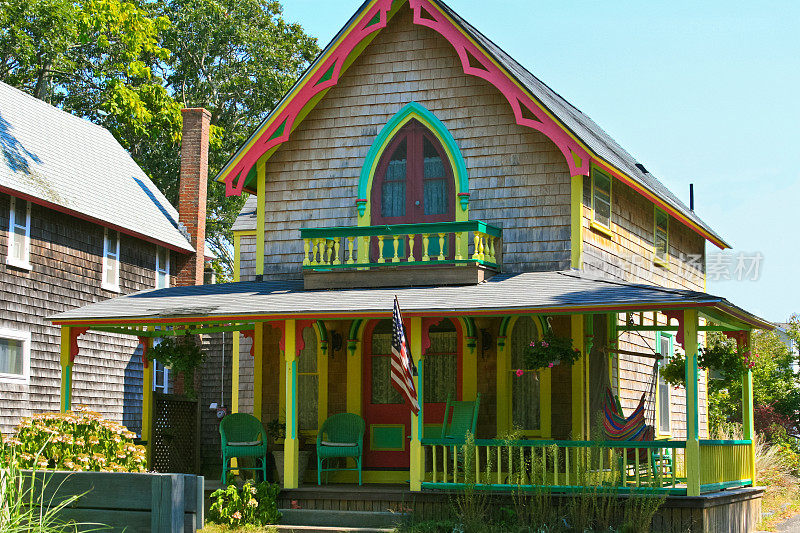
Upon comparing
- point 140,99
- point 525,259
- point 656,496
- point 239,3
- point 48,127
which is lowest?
point 656,496

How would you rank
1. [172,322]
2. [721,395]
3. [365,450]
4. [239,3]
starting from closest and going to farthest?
[172,322], [365,450], [721,395], [239,3]

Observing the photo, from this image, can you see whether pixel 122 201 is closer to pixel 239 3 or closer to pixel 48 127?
pixel 48 127

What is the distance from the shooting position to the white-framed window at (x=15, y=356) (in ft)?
64.7

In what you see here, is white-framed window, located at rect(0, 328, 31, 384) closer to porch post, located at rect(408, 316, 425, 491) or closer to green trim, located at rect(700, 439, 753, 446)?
porch post, located at rect(408, 316, 425, 491)

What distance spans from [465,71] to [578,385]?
198 inches

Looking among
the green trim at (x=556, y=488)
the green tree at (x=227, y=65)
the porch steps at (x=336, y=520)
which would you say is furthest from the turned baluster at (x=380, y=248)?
the green tree at (x=227, y=65)

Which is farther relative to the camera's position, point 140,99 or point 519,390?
point 140,99

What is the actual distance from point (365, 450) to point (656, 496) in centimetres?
536

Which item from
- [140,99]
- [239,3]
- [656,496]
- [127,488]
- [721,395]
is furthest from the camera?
[239,3]

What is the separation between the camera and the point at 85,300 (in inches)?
880

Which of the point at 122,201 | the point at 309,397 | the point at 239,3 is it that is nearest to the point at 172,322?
the point at 309,397

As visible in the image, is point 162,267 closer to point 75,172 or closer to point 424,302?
point 75,172

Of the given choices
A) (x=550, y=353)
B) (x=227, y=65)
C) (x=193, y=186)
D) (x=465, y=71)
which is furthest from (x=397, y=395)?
(x=227, y=65)

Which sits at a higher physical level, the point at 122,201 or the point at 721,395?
the point at 122,201
